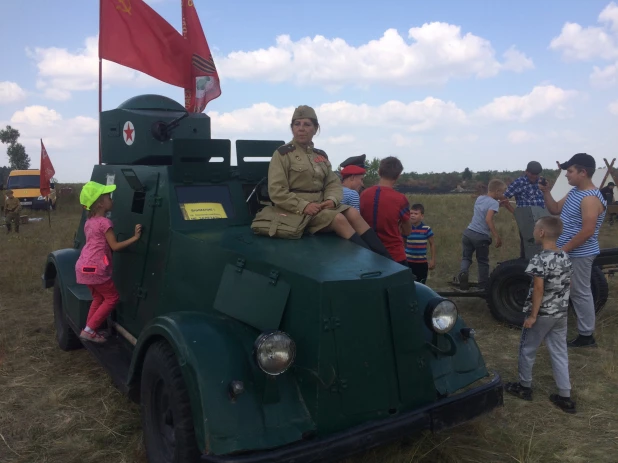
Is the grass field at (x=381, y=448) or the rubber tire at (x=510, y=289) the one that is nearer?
the grass field at (x=381, y=448)

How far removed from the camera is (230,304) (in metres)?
3.35

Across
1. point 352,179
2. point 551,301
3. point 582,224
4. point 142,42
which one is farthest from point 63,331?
point 582,224

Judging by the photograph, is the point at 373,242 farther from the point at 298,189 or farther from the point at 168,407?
the point at 168,407

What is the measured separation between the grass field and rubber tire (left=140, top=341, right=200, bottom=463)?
0.39 meters

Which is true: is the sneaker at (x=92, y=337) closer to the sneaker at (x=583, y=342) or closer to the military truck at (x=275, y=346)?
the military truck at (x=275, y=346)

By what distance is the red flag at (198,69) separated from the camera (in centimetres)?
773

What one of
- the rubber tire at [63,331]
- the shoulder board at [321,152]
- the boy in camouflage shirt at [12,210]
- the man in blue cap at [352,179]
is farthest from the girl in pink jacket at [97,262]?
the boy in camouflage shirt at [12,210]

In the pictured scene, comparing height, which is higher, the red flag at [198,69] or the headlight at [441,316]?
the red flag at [198,69]

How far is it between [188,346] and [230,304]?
0.46m

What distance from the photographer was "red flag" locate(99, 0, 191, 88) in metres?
6.60

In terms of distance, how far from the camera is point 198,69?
7.79 metres

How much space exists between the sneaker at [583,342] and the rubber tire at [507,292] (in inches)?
30.0

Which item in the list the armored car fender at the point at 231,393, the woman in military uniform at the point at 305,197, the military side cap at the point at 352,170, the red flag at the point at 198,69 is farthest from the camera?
the red flag at the point at 198,69

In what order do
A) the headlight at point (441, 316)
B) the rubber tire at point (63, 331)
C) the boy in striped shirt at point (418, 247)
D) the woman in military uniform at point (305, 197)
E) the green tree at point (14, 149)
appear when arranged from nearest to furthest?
the headlight at point (441, 316)
the woman in military uniform at point (305, 197)
the rubber tire at point (63, 331)
the boy in striped shirt at point (418, 247)
the green tree at point (14, 149)
